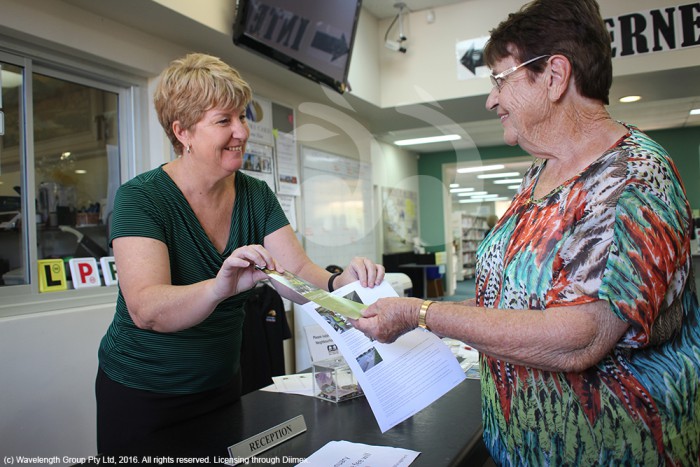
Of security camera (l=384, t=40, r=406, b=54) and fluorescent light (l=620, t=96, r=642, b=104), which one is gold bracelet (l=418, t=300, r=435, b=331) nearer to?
security camera (l=384, t=40, r=406, b=54)

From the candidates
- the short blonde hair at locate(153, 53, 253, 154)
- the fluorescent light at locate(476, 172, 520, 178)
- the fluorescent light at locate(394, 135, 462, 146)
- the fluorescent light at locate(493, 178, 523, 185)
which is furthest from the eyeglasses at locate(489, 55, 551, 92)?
the fluorescent light at locate(493, 178, 523, 185)

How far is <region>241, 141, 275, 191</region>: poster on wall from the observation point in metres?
3.82

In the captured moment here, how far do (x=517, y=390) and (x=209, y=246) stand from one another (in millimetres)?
912

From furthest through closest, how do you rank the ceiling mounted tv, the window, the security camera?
1. the security camera
2. the ceiling mounted tv
3. the window

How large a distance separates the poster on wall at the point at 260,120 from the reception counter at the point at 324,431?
8.93ft

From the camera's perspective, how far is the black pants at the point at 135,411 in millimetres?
1378

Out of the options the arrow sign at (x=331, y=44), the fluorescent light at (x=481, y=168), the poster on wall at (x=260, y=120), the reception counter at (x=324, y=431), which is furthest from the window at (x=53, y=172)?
the fluorescent light at (x=481, y=168)

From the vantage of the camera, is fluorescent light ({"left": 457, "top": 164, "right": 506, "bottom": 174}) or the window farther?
fluorescent light ({"left": 457, "top": 164, "right": 506, "bottom": 174})

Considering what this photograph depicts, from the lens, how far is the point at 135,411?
54.4 inches

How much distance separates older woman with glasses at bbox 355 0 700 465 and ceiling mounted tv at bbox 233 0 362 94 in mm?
2364

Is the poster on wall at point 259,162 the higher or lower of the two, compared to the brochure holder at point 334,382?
higher

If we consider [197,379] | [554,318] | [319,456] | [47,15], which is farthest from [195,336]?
[47,15]

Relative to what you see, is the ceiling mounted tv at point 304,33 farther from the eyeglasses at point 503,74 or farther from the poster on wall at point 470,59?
the eyeglasses at point 503,74

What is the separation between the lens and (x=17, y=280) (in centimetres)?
256
